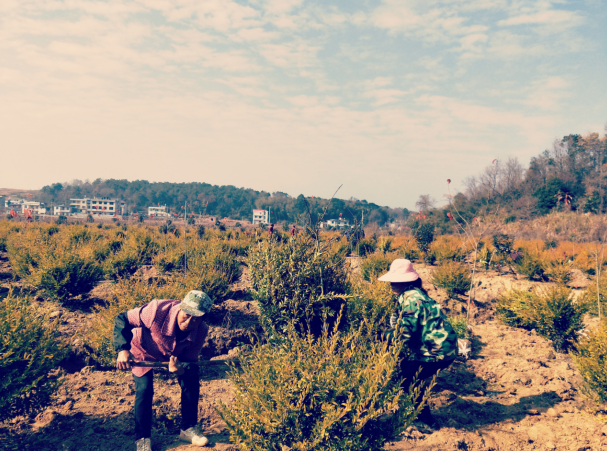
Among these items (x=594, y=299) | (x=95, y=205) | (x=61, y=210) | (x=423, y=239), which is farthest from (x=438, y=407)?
(x=95, y=205)

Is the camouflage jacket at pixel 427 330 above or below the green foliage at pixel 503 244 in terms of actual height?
below

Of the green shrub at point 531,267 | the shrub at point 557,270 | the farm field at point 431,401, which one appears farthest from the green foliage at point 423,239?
the farm field at point 431,401

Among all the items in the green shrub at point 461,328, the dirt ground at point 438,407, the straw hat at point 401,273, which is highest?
the straw hat at point 401,273

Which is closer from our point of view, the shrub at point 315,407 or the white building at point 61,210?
the shrub at point 315,407

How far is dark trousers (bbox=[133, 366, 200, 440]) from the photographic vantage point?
2.80 metres

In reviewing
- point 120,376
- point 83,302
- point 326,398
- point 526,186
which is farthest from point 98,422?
point 526,186

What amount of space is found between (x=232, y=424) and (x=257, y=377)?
0.31 meters

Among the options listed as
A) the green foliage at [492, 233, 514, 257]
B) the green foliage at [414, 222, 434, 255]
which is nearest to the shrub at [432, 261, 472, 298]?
the green foliage at [492, 233, 514, 257]

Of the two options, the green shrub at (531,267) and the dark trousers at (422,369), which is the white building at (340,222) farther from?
the dark trousers at (422,369)

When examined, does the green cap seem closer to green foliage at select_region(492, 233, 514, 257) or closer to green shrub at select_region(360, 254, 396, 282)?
green shrub at select_region(360, 254, 396, 282)

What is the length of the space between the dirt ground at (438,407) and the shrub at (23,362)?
0.87 ft

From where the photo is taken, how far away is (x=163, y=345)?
292 cm

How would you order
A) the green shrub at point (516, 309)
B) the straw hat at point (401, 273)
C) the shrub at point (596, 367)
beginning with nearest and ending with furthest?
the straw hat at point (401, 273) < the shrub at point (596, 367) < the green shrub at point (516, 309)

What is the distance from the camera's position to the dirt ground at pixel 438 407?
304 cm
